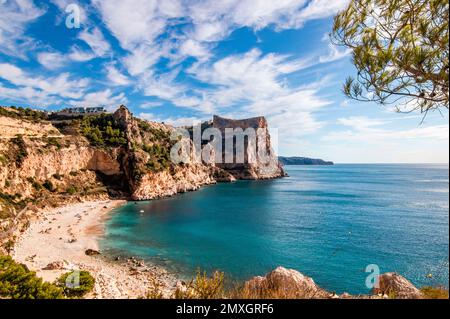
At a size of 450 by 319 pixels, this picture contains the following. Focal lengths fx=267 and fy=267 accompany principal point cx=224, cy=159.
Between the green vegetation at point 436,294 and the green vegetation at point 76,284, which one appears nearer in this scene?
the green vegetation at point 436,294

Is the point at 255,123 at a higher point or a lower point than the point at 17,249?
higher

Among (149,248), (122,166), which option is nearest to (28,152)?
(122,166)

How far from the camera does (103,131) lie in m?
57.1

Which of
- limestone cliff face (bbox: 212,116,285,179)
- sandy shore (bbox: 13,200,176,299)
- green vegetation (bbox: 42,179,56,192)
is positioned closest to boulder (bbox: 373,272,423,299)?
sandy shore (bbox: 13,200,176,299)

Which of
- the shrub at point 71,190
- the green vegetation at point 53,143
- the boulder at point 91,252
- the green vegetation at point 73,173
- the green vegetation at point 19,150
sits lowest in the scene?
the boulder at point 91,252

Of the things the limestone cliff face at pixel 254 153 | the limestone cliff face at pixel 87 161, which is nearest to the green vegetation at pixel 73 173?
the limestone cliff face at pixel 87 161

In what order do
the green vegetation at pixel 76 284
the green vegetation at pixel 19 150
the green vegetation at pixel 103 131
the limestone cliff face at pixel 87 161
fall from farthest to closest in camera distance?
the green vegetation at pixel 103 131 < the limestone cliff face at pixel 87 161 < the green vegetation at pixel 19 150 < the green vegetation at pixel 76 284

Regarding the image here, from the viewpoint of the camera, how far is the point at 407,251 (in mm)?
23750

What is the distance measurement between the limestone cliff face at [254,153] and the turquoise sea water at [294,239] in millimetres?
51951

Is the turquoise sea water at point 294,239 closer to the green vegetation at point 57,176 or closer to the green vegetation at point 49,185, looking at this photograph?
the green vegetation at point 49,185

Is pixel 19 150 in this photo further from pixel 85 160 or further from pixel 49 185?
pixel 85 160

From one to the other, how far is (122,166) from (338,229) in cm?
3991

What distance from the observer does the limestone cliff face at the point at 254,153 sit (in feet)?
325

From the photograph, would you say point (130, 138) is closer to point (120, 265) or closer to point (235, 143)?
point (120, 265)
